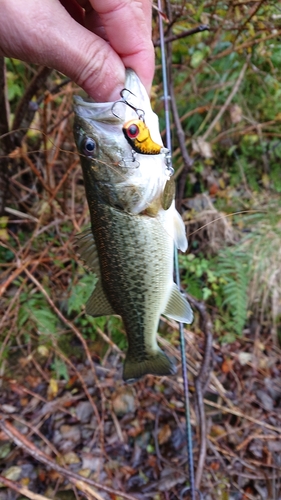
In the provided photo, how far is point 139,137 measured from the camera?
4.50 ft

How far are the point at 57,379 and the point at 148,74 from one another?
2560 mm

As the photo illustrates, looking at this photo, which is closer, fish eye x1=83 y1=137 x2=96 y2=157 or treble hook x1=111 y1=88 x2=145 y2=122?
treble hook x1=111 y1=88 x2=145 y2=122

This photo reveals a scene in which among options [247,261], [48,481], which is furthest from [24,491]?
[247,261]

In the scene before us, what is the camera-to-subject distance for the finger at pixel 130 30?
1272 millimetres

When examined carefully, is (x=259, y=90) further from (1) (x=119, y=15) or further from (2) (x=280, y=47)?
(1) (x=119, y=15)

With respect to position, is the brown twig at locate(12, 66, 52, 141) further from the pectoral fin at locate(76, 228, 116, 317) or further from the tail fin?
the tail fin

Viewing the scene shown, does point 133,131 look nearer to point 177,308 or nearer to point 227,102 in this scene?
point 177,308

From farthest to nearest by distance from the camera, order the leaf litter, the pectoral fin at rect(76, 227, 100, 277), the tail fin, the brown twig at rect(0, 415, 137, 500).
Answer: the leaf litter
the brown twig at rect(0, 415, 137, 500)
the tail fin
the pectoral fin at rect(76, 227, 100, 277)

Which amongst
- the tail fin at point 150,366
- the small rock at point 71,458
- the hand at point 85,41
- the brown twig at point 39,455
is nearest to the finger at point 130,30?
the hand at point 85,41

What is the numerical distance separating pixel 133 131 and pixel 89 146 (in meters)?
0.21

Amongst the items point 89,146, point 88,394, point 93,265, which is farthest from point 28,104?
point 88,394

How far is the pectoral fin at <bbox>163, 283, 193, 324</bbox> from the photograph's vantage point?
1.80 meters

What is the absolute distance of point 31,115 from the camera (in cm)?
264

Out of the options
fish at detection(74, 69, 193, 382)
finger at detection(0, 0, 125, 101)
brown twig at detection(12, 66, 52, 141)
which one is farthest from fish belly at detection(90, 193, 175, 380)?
brown twig at detection(12, 66, 52, 141)
